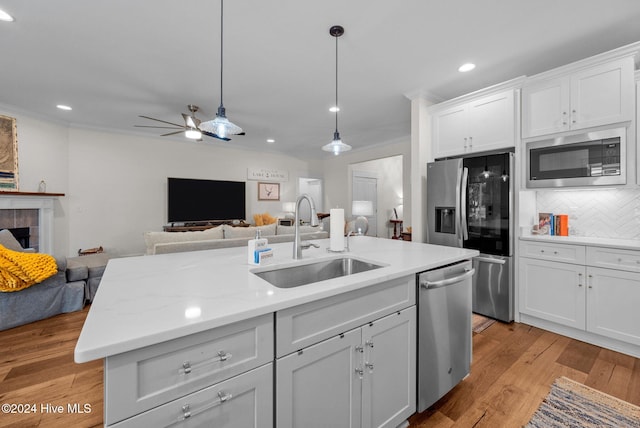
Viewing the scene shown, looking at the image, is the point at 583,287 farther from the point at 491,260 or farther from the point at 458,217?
the point at 458,217

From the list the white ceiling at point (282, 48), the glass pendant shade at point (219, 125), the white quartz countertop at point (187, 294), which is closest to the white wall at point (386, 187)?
the white ceiling at point (282, 48)

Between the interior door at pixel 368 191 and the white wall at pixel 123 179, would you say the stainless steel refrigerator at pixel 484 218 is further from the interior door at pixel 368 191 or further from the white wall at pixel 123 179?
the white wall at pixel 123 179

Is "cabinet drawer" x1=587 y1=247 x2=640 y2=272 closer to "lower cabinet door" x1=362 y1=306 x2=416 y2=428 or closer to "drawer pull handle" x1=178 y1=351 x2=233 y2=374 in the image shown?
"lower cabinet door" x1=362 y1=306 x2=416 y2=428

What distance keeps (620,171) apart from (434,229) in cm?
157

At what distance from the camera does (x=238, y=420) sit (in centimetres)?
86

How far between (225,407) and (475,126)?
332cm

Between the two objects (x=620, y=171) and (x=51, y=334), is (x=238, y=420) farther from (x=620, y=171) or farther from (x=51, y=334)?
(x=620, y=171)

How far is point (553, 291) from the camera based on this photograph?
248 cm

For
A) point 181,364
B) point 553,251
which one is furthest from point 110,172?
point 553,251

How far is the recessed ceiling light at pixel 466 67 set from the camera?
105 inches

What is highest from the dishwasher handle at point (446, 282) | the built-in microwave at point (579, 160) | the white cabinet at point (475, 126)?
the white cabinet at point (475, 126)

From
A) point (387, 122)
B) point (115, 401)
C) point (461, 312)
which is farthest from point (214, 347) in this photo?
point (387, 122)

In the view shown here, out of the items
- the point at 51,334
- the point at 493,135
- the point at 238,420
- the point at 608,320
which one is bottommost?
the point at 51,334

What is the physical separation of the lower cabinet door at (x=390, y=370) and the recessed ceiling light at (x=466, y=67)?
255cm
